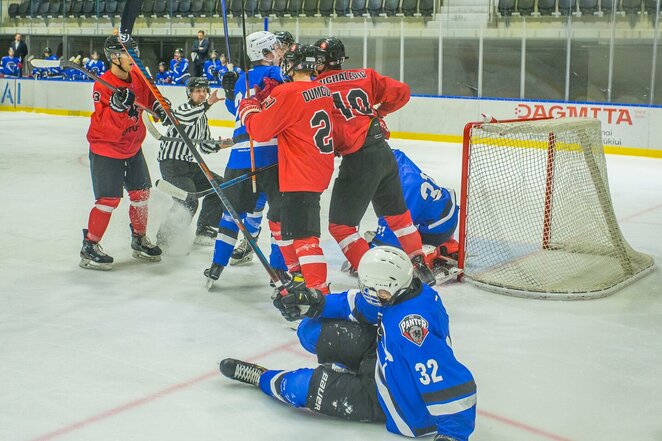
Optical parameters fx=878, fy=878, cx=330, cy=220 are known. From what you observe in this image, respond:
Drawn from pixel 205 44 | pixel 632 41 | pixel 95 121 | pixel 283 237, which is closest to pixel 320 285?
pixel 283 237

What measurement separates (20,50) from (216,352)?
14717 millimetres

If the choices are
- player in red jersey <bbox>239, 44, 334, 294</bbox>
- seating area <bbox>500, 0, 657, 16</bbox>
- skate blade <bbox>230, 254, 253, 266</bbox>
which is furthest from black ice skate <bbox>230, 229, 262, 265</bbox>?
seating area <bbox>500, 0, 657, 16</bbox>

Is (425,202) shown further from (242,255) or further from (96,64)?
(96,64)

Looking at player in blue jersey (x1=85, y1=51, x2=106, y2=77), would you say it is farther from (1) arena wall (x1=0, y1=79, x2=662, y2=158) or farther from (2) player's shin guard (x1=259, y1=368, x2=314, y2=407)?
(2) player's shin guard (x1=259, y1=368, x2=314, y2=407)

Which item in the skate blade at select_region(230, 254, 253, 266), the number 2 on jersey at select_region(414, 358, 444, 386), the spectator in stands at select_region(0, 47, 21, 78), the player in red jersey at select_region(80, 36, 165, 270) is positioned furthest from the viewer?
the spectator in stands at select_region(0, 47, 21, 78)

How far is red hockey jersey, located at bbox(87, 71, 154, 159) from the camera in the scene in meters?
4.40

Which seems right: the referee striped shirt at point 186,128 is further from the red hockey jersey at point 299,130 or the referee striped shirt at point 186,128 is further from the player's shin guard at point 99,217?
the red hockey jersey at point 299,130

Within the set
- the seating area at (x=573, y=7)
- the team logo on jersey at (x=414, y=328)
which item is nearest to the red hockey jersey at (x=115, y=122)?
the team logo on jersey at (x=414, y=328)

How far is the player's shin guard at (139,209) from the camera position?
15.3ft

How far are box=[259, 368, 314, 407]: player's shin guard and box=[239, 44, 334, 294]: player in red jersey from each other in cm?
82

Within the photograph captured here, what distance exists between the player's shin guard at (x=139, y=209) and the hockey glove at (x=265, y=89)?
1.05 meters

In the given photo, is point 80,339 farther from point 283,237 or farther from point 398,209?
point 398,209

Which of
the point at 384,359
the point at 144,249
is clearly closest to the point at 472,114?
the point at 144,249

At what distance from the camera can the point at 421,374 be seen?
229 cm
